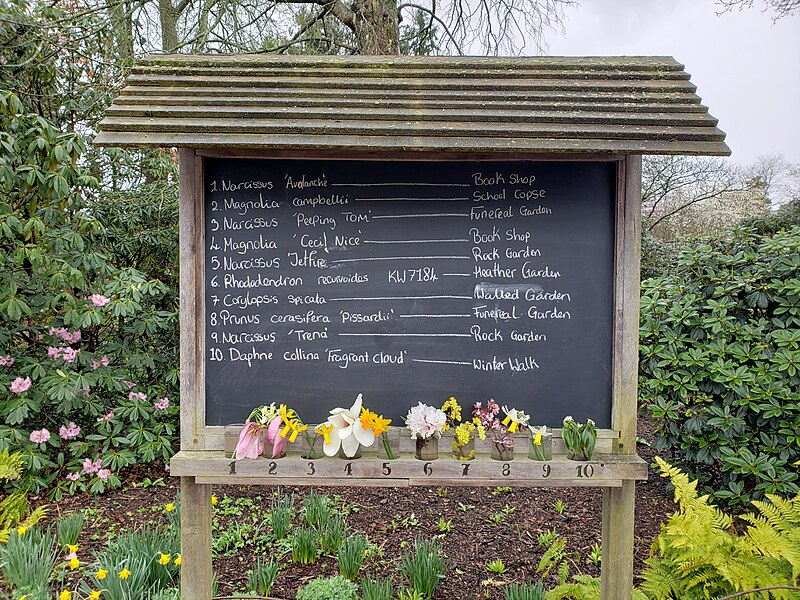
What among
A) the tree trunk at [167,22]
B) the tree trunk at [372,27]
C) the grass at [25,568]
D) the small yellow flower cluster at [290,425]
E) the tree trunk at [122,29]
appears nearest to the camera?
the small yellow flower cluster at [290,425]

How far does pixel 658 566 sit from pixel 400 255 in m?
1.82

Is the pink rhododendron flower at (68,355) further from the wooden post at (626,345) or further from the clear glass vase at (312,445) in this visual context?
the wooden post at (626,345)

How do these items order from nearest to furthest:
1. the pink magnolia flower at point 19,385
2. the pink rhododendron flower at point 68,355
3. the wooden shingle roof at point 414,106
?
the wooden shingle roof at point 414,106, the pink magnolia flower at point 19,385, the pink rhododendron flower at point 68,355

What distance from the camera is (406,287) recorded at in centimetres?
228

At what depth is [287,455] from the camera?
2.23m

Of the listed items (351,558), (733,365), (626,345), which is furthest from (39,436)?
(733,365)

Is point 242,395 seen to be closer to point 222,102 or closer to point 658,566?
point 222,102

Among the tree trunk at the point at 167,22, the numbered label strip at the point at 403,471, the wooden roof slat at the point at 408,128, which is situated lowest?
the numbered label strip at the point at 403,471

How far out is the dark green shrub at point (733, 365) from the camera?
3088 mm

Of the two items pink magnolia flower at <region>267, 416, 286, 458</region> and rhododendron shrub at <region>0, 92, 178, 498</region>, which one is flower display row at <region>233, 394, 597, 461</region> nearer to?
pink magnolia flower at <region>267, 416, 286, 458</region>

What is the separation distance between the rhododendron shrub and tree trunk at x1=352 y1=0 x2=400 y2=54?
281 centimetres

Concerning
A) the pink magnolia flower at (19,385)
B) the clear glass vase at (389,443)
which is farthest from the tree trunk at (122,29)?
the clear glass vase at (389,443)

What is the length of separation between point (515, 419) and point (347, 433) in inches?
26.4

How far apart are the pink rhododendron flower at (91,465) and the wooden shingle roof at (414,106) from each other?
104 inches
